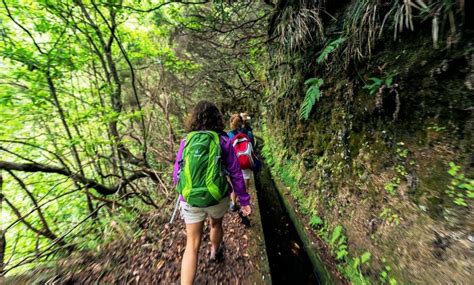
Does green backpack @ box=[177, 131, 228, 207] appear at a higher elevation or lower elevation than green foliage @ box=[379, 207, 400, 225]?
higher

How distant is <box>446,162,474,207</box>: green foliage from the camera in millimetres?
1791

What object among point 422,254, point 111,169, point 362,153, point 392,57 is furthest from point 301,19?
point 111,169

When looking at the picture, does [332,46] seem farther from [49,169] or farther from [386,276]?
[49,169]

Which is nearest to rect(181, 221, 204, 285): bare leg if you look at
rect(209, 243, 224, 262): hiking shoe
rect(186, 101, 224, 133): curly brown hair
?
rect(209, 243, 224, 262): hiking shoe

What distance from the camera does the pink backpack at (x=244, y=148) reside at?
3934 millimetres

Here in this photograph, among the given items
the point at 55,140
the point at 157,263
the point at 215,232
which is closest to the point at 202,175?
the point at 215,232

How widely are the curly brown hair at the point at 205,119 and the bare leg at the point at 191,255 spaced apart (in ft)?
3.37

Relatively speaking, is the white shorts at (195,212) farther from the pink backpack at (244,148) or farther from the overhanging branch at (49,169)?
the overhanging branch at (49,169)

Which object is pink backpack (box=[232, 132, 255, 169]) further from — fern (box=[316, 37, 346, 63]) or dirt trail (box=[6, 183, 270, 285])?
fern (box=[316, 37, 346, 63])

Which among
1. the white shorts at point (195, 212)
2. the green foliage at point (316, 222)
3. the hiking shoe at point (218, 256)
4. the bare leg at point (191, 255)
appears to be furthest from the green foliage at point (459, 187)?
the hiking shoe at point (218, 256)

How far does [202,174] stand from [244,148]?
6.67 feet

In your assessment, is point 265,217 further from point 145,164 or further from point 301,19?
point 301,19

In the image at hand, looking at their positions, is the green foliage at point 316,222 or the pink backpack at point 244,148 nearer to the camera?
the green foliage at point 316,222

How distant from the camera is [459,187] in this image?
6.15 ft
